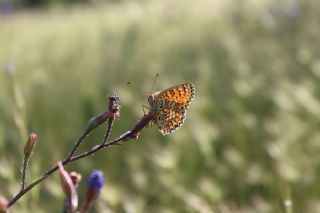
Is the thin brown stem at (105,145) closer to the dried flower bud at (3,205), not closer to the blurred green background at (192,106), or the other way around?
the dried flower bud at (3,205)

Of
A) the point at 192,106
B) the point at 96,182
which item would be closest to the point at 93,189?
the point at 96,182

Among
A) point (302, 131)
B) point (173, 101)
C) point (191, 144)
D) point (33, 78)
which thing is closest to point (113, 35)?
point (33, 78)

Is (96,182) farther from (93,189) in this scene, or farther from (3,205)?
(3,205)

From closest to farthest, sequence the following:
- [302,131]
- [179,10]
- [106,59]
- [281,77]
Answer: [302,131]
[281,77]
[106,59]
[179,10]

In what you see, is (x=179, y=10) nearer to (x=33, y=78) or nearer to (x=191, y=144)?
(x=33, y=78)

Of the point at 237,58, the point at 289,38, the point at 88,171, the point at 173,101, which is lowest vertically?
the point at 173,101
